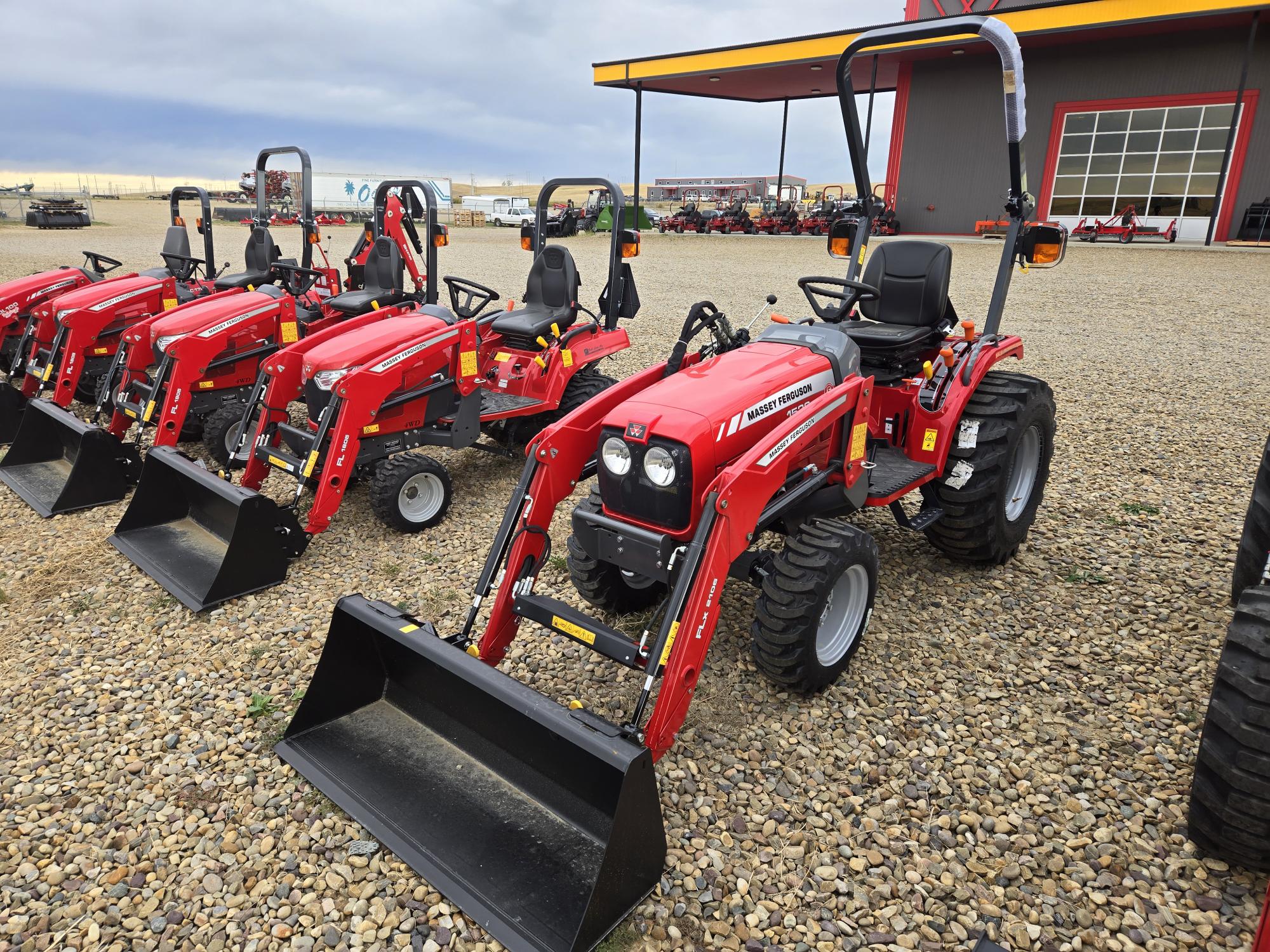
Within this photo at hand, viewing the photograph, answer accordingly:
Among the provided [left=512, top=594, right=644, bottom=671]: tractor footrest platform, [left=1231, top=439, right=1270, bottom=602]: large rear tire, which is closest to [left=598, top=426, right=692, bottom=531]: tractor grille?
[left=512, top=594, right=644, bottom=671]: tractor footrest platform

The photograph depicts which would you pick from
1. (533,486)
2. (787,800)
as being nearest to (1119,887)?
(787,800)

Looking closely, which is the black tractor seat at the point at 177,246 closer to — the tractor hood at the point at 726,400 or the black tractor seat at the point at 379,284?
the black tractor seat at the point at 379,284

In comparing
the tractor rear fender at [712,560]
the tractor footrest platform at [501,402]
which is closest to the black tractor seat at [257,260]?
the tractor footrest platform at [501,402]

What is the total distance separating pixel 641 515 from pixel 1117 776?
192cm

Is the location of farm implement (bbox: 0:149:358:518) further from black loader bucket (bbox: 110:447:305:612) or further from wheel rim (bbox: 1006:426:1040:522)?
wheel rim (bbox: 1006:426:1040:522)

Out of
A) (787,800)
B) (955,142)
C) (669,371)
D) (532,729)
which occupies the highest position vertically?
(955,142)

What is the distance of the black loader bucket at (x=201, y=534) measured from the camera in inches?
156

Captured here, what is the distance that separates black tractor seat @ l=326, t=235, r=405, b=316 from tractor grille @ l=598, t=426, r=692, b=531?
13.6 feet

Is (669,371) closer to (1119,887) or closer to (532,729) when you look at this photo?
(532,729)

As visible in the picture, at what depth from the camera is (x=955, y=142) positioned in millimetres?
24562

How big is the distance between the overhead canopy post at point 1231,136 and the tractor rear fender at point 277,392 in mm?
22094

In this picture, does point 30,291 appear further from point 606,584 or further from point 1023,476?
point 1023,476

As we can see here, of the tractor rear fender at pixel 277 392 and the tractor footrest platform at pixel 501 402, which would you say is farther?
the tractor footrest platform at pixel 501 402

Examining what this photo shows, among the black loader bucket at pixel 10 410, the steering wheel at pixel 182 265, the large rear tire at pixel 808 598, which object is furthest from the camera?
the steering wheel at pixel 182 265
